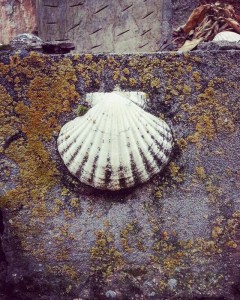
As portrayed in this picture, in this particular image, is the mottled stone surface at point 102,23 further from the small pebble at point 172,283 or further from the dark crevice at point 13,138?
the small pebble at point 172,283

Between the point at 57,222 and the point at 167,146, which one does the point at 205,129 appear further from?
the point at 57,222

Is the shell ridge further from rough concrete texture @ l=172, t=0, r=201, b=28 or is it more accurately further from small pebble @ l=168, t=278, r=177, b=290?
rough concrete texture @ l=172, t=0, r=201, b=28

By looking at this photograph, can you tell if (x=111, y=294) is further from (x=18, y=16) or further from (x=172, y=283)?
(x=18, y=16)

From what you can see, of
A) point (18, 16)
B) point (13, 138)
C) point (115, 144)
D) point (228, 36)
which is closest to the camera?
point (115, 144)

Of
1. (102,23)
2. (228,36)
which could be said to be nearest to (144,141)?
(228,36)

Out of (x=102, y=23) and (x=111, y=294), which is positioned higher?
(x=102, y=23)
